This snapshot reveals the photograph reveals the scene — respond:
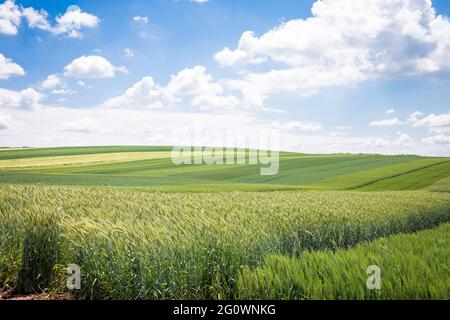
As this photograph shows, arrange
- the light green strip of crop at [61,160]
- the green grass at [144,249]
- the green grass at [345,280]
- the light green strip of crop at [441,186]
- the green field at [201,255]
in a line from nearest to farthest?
the green grass at [345,280], the green field at [201,255], the green grass at [144,249], the light green strip of crop at [441,186], the light green strip of crop at [61,160]

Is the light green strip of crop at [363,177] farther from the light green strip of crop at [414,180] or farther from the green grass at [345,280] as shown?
the green grass at [345,280]

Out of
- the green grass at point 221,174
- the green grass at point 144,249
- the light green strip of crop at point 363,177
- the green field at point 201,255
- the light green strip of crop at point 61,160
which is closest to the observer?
the green field at point 201,255

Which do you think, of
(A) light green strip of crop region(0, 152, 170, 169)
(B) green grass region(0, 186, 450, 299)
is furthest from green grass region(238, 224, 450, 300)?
(A) light green strip of crop region(0, 152, 170, 169)

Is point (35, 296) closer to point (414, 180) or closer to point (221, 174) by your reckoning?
point (221, 174)

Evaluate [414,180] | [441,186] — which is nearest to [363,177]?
[414,180]

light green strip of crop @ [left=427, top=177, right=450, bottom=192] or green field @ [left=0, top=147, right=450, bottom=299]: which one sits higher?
green field @ [left=0, top=147, right=450, bottom=299]

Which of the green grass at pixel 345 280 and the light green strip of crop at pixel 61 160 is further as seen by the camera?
the light green strip of crop at pixel 61 160

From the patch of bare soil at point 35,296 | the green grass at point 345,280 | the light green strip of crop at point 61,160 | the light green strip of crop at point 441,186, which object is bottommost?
the light green strip of crop at point 441,186

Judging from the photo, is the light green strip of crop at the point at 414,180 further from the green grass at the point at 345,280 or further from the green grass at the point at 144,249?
the green grass at the point at 345,280

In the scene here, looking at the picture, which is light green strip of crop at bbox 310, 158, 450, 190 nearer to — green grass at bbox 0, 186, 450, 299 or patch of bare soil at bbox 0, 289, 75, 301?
green grass at bbox 0, 186, 450, 299

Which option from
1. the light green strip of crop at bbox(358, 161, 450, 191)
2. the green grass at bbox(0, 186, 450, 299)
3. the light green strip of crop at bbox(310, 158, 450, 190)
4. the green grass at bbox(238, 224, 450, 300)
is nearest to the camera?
the green grass at bbox(238, 224, 450, 300)

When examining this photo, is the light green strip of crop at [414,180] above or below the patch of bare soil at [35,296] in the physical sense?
below

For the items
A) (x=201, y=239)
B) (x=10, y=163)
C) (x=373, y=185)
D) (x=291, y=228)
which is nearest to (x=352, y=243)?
(x=291, y=228)

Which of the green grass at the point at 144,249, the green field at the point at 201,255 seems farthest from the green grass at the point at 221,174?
the green grass at the point at 144,249
